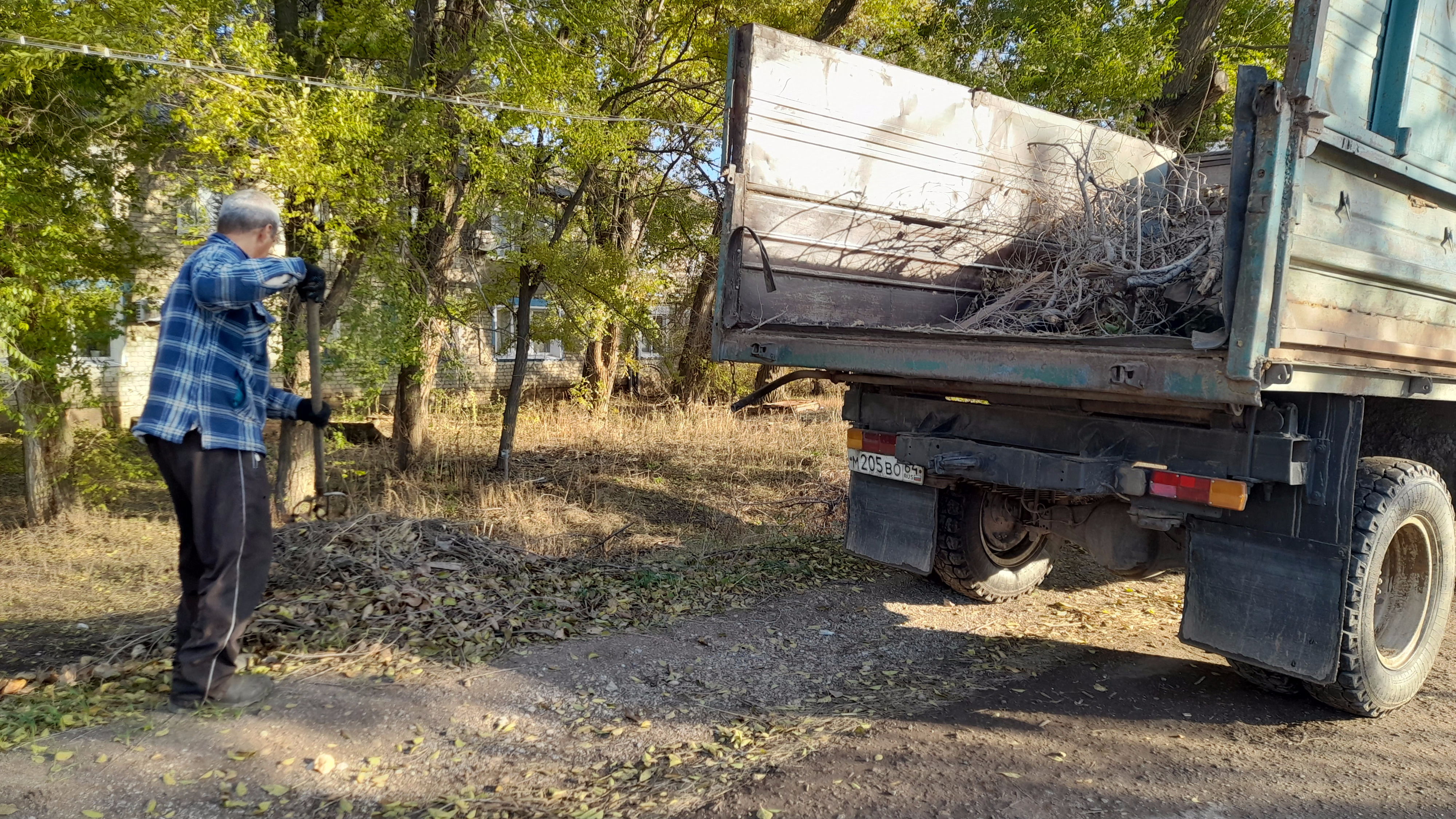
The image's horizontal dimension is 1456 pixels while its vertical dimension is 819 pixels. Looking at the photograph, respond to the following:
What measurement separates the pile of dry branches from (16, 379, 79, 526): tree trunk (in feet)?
24.1

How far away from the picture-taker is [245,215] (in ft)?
10.2

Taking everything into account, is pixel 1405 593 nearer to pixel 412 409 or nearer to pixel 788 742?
pixel 788 742

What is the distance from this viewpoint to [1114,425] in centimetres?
380

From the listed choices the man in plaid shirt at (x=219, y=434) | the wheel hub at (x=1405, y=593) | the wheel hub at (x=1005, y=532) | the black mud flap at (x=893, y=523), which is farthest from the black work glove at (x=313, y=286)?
the wheel hub at (x=1405, y=593)

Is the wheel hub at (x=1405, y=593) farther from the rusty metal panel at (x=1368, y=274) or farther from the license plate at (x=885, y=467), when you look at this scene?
the license plate at (x=885, y=467)

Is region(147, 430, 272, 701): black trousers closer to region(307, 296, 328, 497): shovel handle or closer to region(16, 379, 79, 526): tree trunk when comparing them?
region(307, 296, 328, 497): shovel handle

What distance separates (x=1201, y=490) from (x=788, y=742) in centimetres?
186

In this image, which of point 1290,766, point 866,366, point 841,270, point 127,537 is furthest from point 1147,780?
point 127,537

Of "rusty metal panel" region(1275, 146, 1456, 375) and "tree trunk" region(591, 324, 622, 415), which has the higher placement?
"rusty metal panel" region(1275, 146, 1456, 375)

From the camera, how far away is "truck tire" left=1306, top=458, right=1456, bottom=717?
3.49 m

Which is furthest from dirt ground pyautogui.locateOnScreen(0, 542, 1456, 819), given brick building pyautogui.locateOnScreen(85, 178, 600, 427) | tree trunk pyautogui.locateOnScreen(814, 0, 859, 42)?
tree trunk pyautogui.locateOnScreen(814, 0, 859, 42)

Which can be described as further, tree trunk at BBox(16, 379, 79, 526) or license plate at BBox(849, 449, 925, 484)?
tree trunk at BBox(16, 379, 79, 526)

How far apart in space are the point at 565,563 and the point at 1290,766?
369 centimetres

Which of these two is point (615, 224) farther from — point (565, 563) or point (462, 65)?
point (565, 563)
